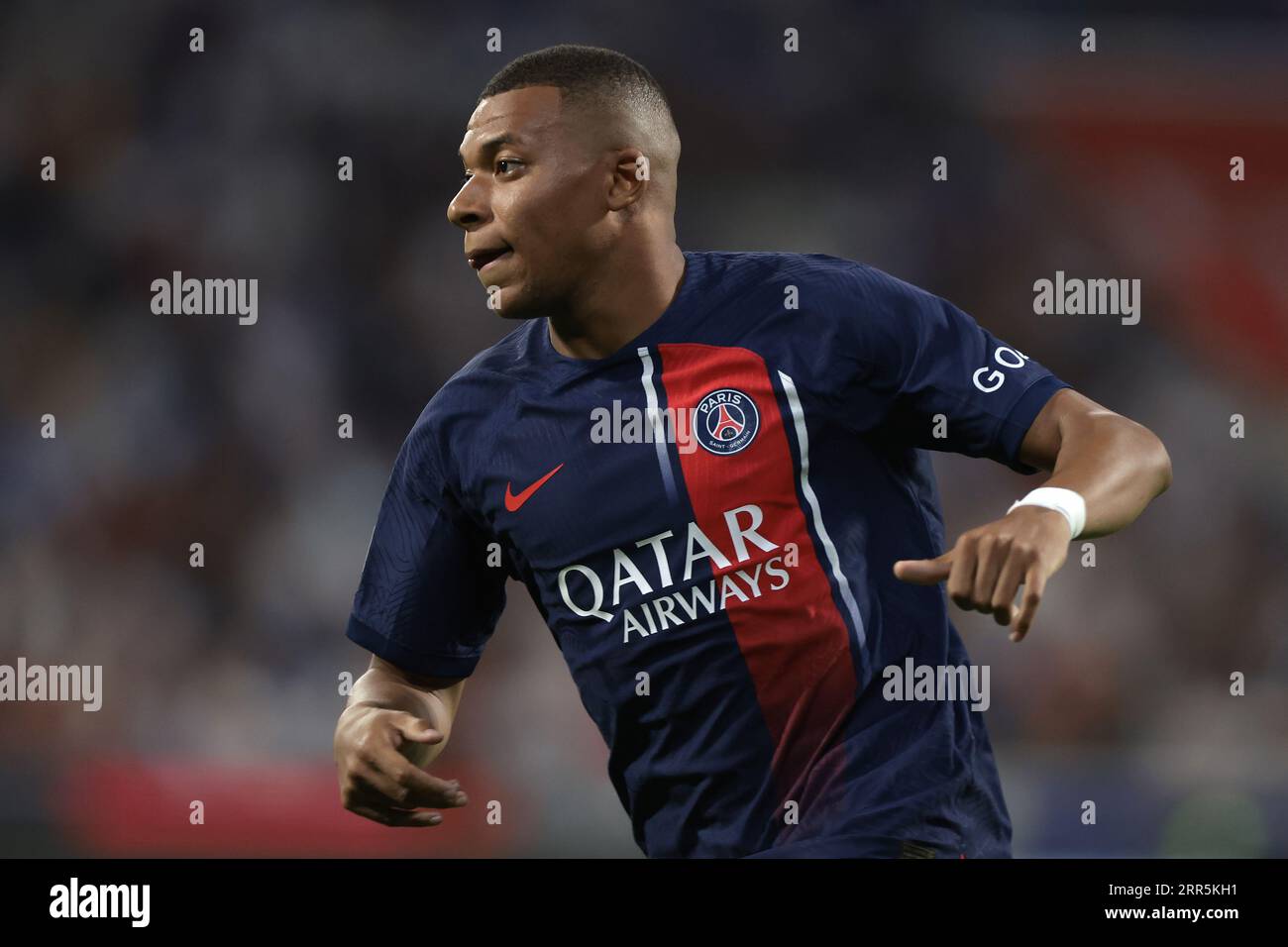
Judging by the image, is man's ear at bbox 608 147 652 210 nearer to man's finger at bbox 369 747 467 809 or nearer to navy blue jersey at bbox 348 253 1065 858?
navy blue jersey at bbox 348 253 1065 858

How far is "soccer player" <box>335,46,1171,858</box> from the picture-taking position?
2705 mm

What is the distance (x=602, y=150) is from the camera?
3.06 m

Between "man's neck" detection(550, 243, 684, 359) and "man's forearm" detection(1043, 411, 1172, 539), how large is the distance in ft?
2.92

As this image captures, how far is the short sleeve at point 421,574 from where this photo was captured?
3.07 meters

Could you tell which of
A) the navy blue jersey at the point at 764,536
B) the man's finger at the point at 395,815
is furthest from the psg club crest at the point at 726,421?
the man's finger at the point at 395,815

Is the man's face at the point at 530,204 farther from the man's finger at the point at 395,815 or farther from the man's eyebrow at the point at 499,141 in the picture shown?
the man's finger at the point at 395,815

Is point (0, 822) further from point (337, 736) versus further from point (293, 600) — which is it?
point (337, 736)

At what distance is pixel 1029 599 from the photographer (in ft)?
6.97

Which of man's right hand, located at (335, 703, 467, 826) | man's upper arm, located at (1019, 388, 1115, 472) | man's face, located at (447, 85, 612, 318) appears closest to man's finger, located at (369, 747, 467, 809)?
man's right hand, located at (335, 703, 467, 826)

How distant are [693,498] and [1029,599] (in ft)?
2.85

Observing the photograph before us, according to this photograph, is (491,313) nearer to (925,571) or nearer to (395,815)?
(395,815)

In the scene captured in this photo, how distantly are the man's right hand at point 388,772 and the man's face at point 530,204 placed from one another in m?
0.86

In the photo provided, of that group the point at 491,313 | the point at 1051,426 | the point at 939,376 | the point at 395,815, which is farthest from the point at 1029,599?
the point at 491,313

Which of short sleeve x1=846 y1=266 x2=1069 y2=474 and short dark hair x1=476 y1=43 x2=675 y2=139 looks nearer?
short sleeve x1=846 y1=266 x2=1069 y2=474
